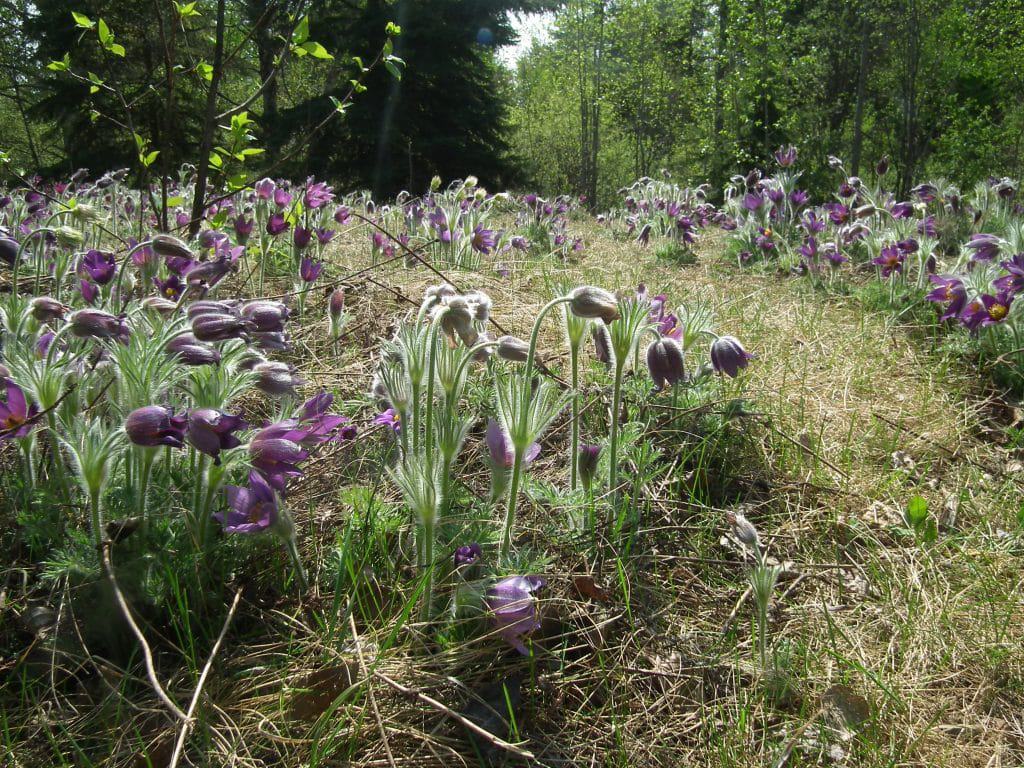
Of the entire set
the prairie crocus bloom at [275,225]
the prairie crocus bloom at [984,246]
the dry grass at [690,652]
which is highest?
the prairie crocus bloom at [275,225]

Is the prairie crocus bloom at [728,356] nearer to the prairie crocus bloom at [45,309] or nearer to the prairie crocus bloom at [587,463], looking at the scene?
the prairie crocus bloom at [587,463]

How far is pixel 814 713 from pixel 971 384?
2096 millimetres

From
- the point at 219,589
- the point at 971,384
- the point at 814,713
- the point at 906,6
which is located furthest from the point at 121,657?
the point at 906,6

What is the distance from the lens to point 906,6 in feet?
34.9

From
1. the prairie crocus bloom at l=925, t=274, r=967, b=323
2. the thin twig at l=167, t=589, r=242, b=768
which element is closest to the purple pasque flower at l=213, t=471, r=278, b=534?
the thin twig at l=167, t=589, r=242, b=768

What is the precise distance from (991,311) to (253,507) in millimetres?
2872

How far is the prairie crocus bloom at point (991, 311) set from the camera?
107 inches

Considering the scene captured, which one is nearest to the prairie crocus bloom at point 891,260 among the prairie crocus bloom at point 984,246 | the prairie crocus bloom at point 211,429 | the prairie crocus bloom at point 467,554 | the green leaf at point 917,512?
the prairie crocus bloom at point 984,246

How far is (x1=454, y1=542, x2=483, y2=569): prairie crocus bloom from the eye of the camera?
1.34m

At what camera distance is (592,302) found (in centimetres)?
138

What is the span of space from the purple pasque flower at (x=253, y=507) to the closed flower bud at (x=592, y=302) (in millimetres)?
705

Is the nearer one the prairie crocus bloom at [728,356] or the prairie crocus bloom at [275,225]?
the prairie crocus bloom at [728,356]

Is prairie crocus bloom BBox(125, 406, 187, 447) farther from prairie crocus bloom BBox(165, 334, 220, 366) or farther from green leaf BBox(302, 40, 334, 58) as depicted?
green leaf BBox(302, 40, 334, 58)

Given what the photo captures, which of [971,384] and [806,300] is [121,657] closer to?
[971,384]
